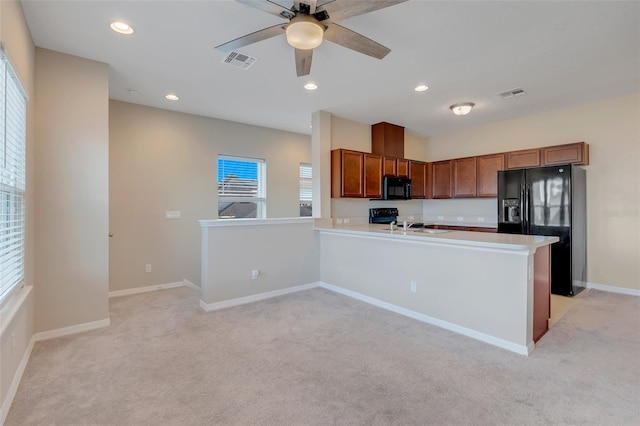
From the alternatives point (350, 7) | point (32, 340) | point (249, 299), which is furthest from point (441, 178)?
point (32, 340)

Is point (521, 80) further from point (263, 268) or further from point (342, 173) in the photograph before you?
point (263, 268)

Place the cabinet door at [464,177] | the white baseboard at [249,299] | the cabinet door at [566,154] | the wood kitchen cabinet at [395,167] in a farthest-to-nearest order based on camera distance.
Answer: the cabinet door at [464,177]
the wood kitchen cabinet at [395,167]
the cabinet door at [566,154]
the white baseboard at [249,299]

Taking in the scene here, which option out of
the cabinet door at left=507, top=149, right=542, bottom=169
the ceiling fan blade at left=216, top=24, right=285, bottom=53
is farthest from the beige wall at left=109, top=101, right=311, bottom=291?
the cabinet door at left=507, top=149, right=542, bottom=169

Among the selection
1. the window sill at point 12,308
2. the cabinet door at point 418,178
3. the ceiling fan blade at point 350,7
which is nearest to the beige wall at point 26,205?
the window sill at point 12,308

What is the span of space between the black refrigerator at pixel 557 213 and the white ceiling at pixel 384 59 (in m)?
1.08

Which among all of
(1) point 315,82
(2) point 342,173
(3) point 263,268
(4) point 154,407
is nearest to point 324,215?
(2) point 342,173

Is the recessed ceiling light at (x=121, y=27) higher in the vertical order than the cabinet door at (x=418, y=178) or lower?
higher

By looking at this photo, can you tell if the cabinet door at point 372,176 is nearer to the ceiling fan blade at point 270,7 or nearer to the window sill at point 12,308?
the ceiling fan blade at point 270,7

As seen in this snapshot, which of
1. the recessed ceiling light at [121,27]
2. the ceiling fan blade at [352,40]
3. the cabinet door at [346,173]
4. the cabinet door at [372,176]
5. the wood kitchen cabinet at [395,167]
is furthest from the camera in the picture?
the wood kitchen cabinet at [395,167]

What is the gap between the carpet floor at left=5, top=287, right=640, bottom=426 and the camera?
72.6 inches

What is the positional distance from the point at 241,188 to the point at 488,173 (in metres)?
4.43

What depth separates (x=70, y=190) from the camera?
2.96 metres

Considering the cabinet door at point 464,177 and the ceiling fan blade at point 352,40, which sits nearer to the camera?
the ceiling fan blade at point 352,40

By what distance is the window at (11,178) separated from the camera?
1.98m
